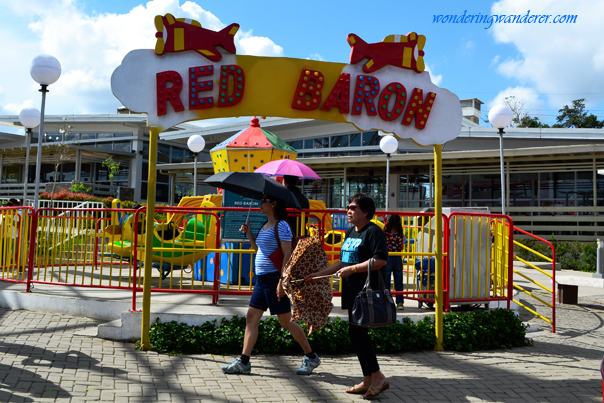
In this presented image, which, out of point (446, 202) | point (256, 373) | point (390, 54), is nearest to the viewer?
point (256, 373)

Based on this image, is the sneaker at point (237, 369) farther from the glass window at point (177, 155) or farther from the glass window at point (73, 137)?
the glass window at point (73, 137)

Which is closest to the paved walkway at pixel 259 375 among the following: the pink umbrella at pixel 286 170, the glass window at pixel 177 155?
the pink umbrella at pixel 286 170

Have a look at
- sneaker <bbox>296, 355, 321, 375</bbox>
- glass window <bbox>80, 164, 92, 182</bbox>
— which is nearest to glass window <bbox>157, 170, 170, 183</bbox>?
glass window <bbox>80, 164, 92, 182</bbox>

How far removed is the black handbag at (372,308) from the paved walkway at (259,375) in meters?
0.74

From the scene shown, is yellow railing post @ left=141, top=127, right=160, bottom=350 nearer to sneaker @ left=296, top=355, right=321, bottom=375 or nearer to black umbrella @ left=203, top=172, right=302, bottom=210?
black umbrella @ left=203, top=172, right=302, bottom=210

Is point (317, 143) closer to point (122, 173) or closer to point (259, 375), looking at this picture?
point (122, 173)

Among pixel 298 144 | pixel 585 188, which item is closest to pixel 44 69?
pixel 585 188

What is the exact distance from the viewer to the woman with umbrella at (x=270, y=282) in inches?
182

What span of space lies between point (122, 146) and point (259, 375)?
29064 millimetres

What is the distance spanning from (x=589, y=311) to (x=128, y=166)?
27.4m

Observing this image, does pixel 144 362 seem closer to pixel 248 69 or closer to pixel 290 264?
pixel 290 264

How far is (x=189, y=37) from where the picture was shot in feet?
17.6

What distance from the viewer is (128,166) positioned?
101 ft

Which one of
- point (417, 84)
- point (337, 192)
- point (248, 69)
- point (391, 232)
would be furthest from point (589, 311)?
point (337, 192)
